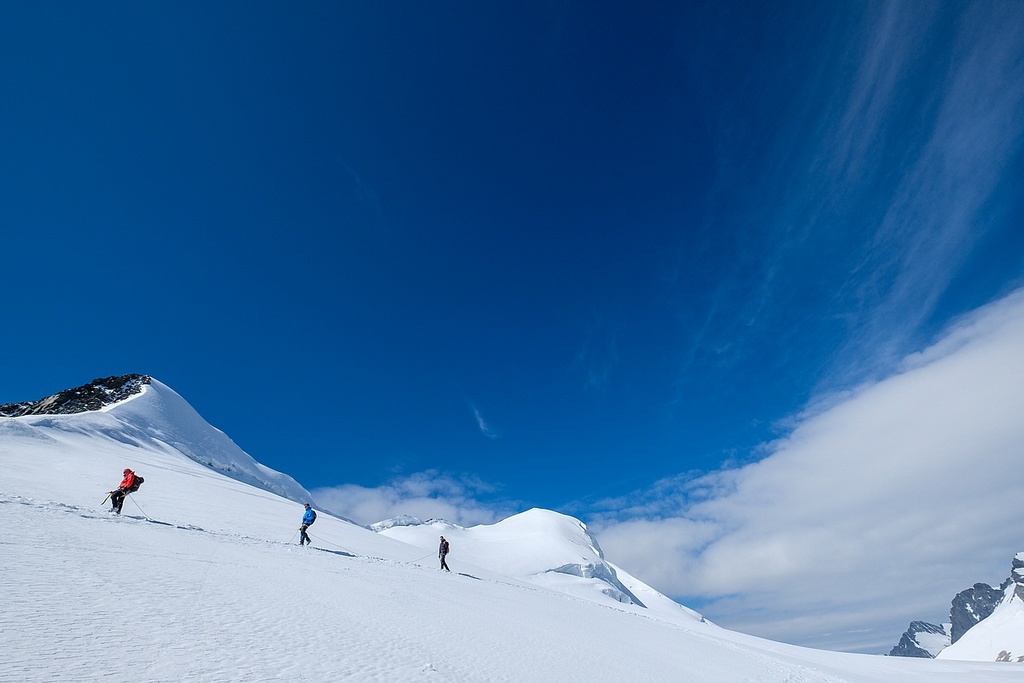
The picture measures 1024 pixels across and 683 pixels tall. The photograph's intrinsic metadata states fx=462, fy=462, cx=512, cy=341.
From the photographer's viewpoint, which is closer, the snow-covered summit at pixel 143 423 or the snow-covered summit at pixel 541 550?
the snow-covered summit at pixel 143 423

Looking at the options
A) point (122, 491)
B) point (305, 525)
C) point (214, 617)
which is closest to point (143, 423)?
point (122, 491)

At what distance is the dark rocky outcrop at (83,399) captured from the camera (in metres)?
49.0

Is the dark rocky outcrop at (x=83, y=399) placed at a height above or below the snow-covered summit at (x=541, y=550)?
above

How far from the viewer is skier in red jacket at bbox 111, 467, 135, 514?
51.8ft

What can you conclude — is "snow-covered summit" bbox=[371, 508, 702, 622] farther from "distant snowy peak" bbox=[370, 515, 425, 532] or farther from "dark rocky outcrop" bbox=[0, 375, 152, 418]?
"dark rocky outcrop" bbox=[0, 375, 152, 418]

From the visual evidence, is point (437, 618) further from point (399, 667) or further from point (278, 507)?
point (278, 507)

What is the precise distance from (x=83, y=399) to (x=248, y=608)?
198 ft

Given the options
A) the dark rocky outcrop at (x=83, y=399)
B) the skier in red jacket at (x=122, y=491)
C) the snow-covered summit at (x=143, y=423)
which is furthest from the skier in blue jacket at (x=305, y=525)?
the dark rocky outcrop at (x=83, y=399)

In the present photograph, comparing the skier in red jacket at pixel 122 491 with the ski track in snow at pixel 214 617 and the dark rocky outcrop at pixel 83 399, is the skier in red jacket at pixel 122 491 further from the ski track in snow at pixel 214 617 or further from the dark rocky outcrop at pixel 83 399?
the dark rocky outcrop at pixel 83 399

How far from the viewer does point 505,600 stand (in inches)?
745

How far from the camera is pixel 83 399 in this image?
51656 mm

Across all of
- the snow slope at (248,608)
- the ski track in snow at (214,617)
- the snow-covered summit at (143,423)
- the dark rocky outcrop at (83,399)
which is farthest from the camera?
the dark rocky outcrop at (83,399)

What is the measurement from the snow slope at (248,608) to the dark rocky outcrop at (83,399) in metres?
27.2

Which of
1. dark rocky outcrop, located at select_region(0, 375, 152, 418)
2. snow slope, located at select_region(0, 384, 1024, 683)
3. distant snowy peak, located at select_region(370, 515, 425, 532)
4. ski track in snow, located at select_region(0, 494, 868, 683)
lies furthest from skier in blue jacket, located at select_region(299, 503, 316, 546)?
Result: distant snowy peak, located at select_region(370, 515, 425, 532)
